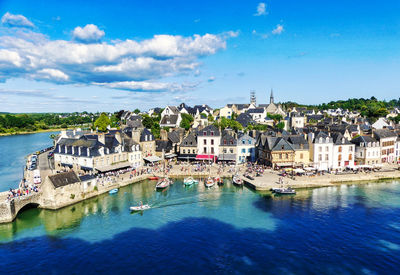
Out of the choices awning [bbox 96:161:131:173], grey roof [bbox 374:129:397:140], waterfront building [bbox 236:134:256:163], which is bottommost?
awning [bbox 96:161:131:173]

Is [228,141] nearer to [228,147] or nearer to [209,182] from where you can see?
[228,147]

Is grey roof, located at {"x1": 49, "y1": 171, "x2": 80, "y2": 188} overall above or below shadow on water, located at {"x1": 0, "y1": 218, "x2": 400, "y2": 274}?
above

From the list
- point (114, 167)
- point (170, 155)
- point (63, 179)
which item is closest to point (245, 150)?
point (170, 155)

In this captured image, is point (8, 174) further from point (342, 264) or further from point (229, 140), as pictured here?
point (342, 264)

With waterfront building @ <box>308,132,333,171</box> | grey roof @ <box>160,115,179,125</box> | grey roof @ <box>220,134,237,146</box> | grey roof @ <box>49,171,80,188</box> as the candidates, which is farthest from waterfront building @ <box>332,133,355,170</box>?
grey roof @ <box>160,115,179,125</box>

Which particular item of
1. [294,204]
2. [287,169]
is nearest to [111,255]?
[294,204]

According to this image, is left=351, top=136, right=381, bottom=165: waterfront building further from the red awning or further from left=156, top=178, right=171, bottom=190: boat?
left=156, top=178, right=171, bottom=190: boat

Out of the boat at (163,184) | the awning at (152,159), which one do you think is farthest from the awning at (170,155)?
the boat at (163,184)
